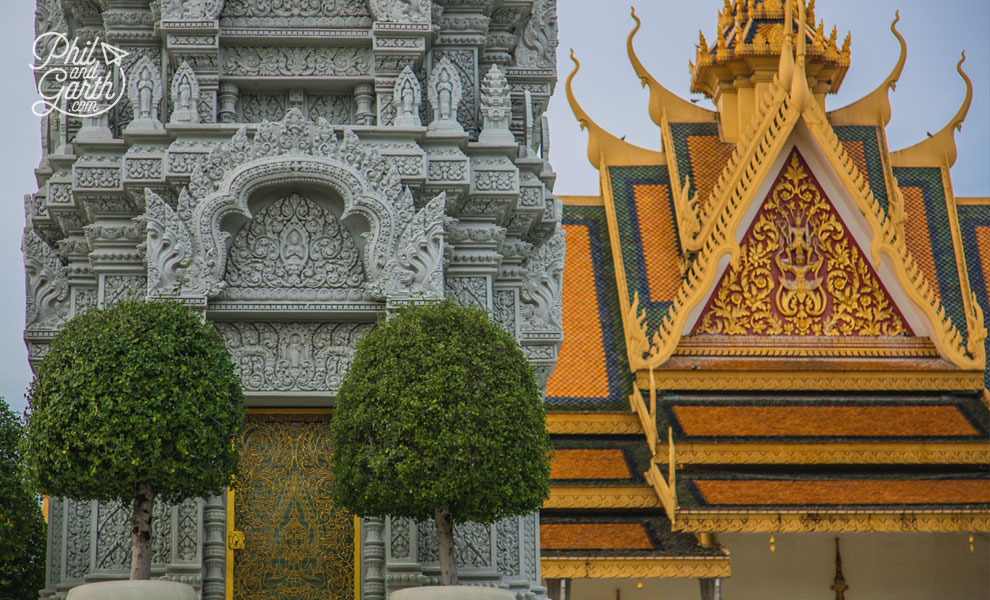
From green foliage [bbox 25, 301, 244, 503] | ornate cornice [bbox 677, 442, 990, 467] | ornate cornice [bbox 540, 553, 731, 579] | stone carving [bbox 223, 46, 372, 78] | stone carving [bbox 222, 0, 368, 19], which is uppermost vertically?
stone carving [bbox 222, 0, 368, 19]

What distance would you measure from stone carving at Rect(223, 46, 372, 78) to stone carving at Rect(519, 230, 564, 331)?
174 cm

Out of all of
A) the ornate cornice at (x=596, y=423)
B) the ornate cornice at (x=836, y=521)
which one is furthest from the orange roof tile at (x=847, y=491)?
the ornate cornice at (x=596, y=423)

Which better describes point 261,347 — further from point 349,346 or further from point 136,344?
point 136,344

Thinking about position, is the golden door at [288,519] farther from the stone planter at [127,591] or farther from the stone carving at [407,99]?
the stone carving at [407,99]

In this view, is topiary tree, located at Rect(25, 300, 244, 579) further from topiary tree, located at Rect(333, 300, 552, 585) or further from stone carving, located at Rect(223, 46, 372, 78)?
stone carving, located at Rect(223, 46, 372, 78)

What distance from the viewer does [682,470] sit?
583 inches

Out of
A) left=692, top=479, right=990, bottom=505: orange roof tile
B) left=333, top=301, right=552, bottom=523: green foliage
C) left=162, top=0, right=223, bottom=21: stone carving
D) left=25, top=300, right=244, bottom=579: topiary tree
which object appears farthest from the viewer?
left=692, top=479, right=990, bottom=505: orange roof tile

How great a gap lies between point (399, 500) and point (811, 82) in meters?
11.9

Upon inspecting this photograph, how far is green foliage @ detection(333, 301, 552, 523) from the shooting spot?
784 cm

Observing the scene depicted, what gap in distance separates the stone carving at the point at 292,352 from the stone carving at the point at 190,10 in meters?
2.02

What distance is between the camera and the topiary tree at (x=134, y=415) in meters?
7.70

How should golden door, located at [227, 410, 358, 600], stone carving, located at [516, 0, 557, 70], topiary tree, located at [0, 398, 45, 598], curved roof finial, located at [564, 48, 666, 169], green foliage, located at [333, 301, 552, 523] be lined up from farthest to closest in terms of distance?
1. curved roof finial, located at [564, 48, 666, 169]
2. stone carving, located at [516, 0, 557, 70]
3. topiary tree, located at [0, 398, 45, 598]
4. golden door, located at [227, 410, 358, 600]
5. green foliage, located at [333, 301, 552, 523]

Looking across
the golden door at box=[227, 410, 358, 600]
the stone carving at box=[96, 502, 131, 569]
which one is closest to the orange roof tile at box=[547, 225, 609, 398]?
the golden door at box=[227, 410, 358, 600]
